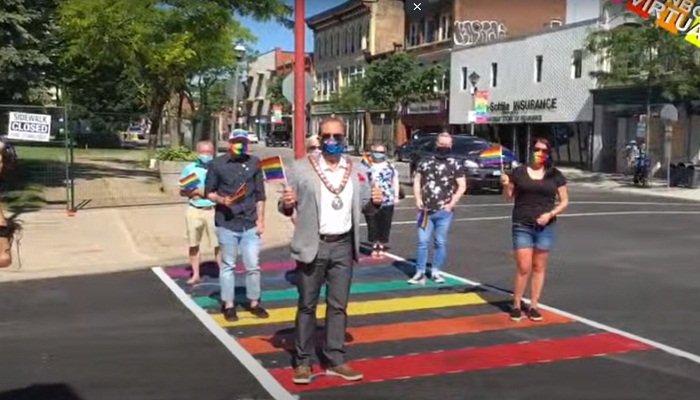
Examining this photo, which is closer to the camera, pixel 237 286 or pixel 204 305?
pixel 204 305

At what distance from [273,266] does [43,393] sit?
620cm

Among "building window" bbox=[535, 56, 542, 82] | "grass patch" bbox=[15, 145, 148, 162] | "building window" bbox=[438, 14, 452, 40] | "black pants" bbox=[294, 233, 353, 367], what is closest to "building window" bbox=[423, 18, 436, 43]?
"building window" bbox=[438, 14, 452, 40]

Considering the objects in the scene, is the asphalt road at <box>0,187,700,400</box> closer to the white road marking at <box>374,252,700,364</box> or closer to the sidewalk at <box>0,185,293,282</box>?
the white road marking at <box>374,252,700,364</box>

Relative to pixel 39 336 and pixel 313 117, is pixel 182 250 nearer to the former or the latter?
pixel 39 336

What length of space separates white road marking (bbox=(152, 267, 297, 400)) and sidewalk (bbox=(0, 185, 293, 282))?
7.21 feet

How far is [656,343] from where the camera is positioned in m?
7.09

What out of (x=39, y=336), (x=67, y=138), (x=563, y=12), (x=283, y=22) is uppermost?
(x=563, y=12)

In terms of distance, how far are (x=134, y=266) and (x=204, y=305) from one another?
10.7ft

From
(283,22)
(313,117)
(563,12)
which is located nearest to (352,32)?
(313,117)

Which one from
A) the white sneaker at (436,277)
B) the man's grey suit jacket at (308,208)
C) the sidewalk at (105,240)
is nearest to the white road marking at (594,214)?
the sidewalk at (105,240)

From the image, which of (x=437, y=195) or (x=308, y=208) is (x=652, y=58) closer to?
(x=437, y=195)

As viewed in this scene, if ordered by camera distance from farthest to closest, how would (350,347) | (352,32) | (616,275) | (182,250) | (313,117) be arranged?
(313,117)
(352,32)
(182,250)
(616,275)
(350,347)

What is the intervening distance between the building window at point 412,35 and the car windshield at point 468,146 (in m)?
35.2

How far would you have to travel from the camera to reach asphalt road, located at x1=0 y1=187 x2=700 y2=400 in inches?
230
